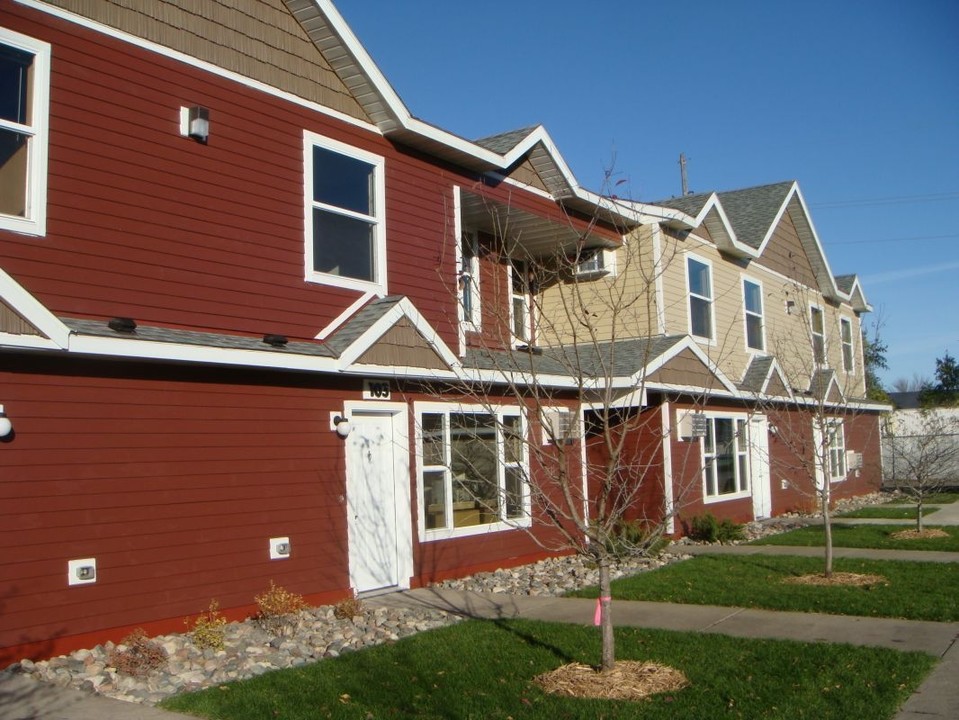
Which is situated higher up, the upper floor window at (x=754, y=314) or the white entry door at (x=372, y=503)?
the upper floor window at (x=754, y=314)

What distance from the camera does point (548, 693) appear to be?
6.85 m

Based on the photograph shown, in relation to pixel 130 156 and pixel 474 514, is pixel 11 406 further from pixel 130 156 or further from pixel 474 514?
pixel 474 514

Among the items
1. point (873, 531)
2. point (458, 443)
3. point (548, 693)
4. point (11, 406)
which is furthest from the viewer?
point (873, 531)

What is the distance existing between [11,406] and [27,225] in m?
1.60

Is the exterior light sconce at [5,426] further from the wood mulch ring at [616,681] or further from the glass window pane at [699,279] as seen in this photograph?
the glass window pane at [699,279]

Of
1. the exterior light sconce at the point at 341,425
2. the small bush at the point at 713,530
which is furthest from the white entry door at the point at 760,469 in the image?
the exterior light sconce at the point at 341,425

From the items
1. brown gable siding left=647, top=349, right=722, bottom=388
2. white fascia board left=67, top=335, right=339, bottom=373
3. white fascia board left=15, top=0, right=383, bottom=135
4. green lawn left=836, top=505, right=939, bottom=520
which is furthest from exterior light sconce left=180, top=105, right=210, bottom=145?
green lawn left=836, top=505, right=939, bottom=520

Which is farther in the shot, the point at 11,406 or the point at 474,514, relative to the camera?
the point at 474,514

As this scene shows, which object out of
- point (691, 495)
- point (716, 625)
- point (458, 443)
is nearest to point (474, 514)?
point (458, 443)

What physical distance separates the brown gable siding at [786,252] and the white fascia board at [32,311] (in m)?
17.3

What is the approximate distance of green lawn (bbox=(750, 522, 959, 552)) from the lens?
1462 cm

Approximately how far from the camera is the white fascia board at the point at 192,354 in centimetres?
812

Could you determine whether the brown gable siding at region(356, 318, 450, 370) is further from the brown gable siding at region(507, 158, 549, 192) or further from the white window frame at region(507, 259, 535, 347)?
the brown gable siding at region(507, 158, 549, 192)

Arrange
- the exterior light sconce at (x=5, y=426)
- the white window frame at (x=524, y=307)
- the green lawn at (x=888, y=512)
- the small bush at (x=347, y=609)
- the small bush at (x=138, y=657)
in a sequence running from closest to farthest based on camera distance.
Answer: the small bush at (x=138, y=657) < the exterior light sconce at (x=5, y=426) < the white window frame at (x=524, y=307) < the small bush at (x=347, y=609) < the green lawn at (x=888, y=512)
